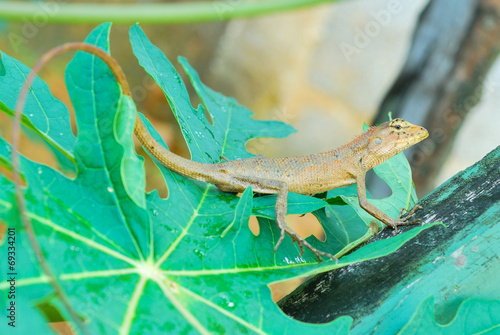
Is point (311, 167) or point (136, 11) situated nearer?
point (311, 167)

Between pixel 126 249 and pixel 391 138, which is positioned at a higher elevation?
pixel 391 138

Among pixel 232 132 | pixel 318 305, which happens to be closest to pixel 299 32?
pixel 232 132

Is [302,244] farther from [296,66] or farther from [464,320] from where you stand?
[296,66]

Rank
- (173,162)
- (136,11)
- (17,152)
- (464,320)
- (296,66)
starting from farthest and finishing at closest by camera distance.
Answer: (296,66) < (136,11) < (173,162) < (464,320) < (17,152)

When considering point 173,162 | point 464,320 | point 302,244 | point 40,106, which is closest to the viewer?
point 464,320

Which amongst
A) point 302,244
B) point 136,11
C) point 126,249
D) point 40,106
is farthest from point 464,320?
point 136,11

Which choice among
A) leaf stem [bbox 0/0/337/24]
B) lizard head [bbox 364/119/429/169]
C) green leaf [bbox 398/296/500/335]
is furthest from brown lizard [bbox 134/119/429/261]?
leaf stem [bbox 0/0/337/24]
